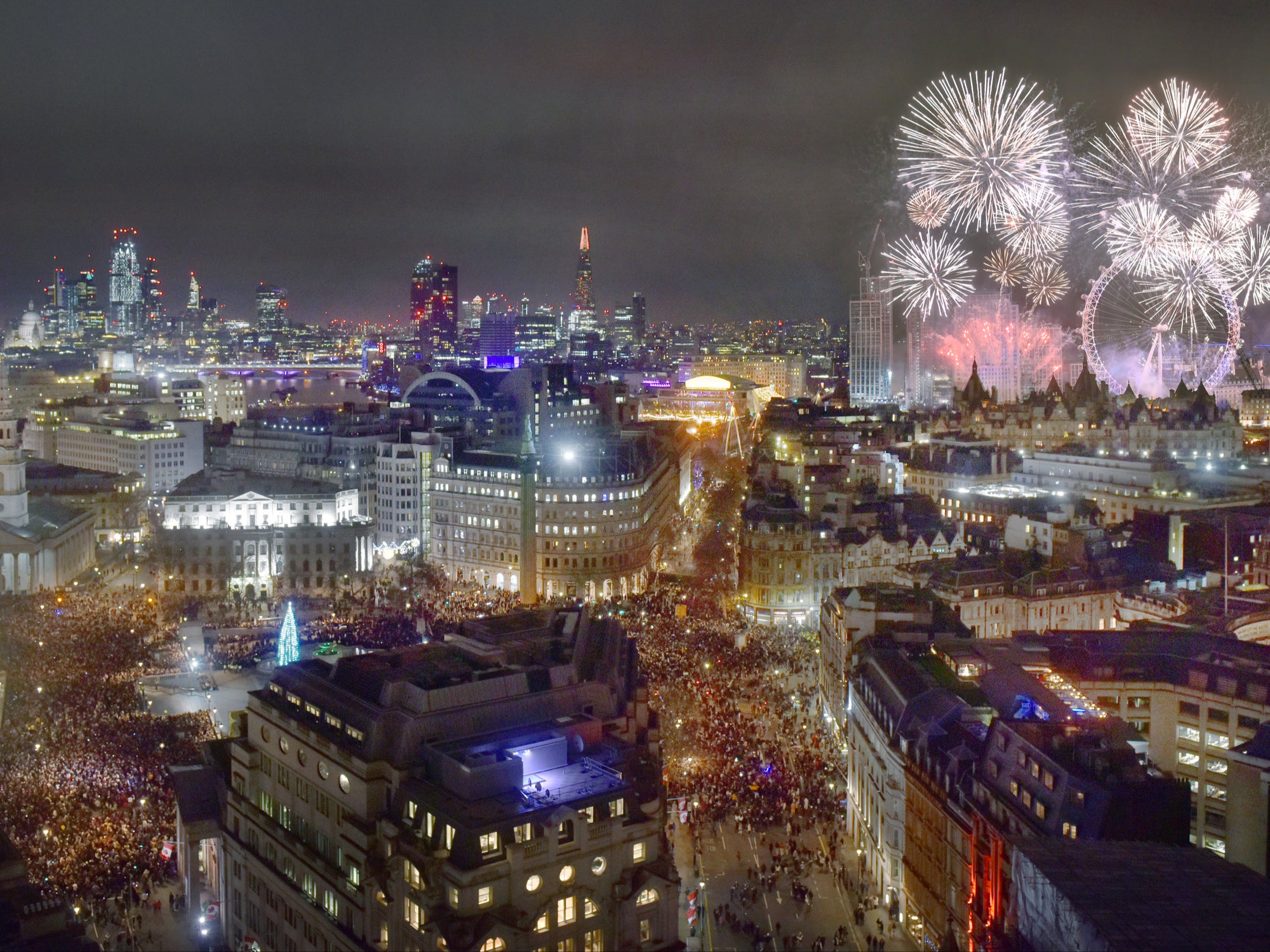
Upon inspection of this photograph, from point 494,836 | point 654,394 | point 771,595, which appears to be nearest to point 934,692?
point 494,836

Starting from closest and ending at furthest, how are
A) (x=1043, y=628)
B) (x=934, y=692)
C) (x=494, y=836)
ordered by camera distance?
(x=494, y=836)
(x=934, y=692)
(x=1043, y=628)

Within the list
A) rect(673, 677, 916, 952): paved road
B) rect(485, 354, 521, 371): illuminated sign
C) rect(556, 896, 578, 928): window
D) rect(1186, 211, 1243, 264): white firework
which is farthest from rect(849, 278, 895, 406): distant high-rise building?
rect(556, 896, 578, 928): window

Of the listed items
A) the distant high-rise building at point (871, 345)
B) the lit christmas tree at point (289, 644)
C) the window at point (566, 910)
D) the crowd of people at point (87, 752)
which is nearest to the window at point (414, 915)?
the window at point (566, 910)

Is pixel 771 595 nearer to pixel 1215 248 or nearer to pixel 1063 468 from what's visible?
pixel 1063 468

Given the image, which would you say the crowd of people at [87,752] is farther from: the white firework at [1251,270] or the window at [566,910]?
the white firework at [1251,270]

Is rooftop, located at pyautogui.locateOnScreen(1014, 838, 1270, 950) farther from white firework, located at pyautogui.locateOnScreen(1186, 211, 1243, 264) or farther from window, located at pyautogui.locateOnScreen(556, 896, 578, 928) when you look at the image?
white firework, located at pyautogui.locateOnScreen(1186, 211, 1243, 264)
